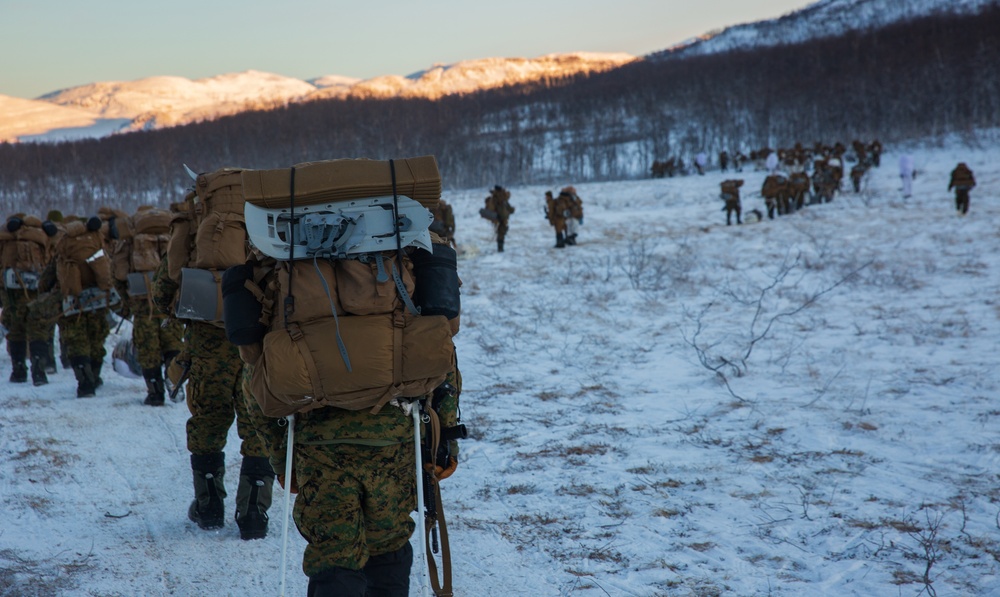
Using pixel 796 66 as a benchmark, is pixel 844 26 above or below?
above

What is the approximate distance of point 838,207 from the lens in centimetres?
2517

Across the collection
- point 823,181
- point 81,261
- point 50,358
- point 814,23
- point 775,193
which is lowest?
point 50,358

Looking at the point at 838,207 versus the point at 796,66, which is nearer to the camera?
the point at 838,207

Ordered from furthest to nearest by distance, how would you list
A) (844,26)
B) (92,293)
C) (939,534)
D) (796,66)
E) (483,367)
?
(844,26) < (796,66) < (483,367) < (92,293) < (939,534)

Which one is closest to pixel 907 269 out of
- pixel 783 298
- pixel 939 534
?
pixel 783 298

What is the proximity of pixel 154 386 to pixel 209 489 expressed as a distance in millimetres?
3290

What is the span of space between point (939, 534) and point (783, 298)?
7761mm

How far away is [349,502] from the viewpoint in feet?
7.75

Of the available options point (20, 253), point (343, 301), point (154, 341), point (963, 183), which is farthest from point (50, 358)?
point (963, 183)

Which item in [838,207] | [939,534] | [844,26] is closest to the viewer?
[939,534]

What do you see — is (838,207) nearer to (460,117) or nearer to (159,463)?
(159,463)

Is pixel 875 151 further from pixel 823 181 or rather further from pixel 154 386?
pixel 154 386

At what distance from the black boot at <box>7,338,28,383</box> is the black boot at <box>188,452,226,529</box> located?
558 centimetres

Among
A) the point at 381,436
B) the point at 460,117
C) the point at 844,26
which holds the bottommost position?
the point at 381,436
